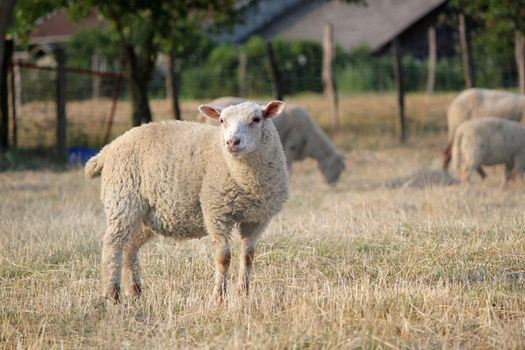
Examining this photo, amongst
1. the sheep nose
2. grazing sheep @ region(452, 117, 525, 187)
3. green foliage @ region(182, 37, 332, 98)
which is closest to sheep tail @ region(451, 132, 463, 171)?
grazing sheep @ region(452, 117, 525, 187)

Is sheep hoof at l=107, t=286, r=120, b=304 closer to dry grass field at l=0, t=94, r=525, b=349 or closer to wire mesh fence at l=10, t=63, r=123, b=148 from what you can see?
dry grass field at l=0, t=94, r=525, b=349

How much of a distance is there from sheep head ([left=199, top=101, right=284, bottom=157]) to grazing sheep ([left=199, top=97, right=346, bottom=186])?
7502 millimetres

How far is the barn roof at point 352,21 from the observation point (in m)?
37.0

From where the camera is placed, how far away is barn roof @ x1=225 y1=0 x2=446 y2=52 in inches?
1457

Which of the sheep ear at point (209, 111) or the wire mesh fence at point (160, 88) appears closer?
the sheep ear at point (209, 111)

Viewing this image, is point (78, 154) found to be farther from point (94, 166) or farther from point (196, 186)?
point (196, 186)

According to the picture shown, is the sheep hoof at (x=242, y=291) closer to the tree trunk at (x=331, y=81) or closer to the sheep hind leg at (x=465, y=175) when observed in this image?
the sheep hind leg at (x=465, y=175)

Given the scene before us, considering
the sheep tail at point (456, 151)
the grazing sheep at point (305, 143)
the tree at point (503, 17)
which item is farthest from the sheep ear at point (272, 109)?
the tree at point (503, 17)

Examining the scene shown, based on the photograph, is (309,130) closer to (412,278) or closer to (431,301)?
(412,278)

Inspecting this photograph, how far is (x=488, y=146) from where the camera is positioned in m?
12.6

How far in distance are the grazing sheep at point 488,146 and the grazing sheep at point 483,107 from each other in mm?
2403

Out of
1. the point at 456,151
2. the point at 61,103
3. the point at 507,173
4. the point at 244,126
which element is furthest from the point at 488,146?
A: the point at 61,103

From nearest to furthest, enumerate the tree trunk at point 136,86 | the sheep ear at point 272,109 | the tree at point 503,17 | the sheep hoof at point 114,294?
the sheep hoof at point 114,294 → the sheep ear at point 272,109 → the tree at point 503,17 → the tree trunk at point 136,86

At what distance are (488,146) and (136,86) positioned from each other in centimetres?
813
